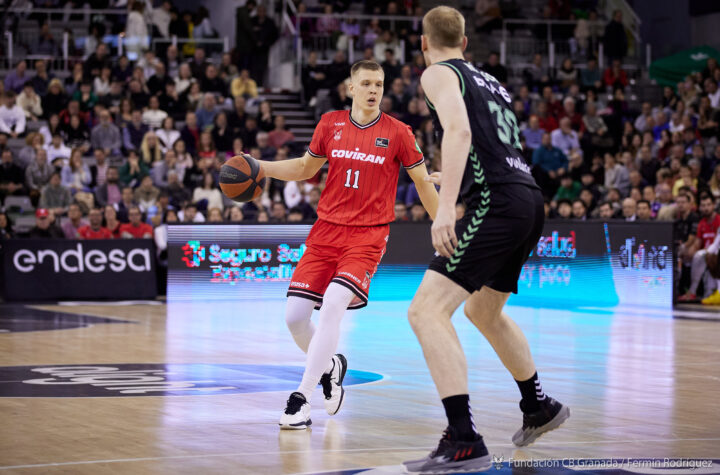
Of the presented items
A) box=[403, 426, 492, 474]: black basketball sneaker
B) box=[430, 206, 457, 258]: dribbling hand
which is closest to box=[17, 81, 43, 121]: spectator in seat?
box=[430, 206, 457, 258]: dribbling hand

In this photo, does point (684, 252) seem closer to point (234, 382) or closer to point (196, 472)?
point (234, 382)

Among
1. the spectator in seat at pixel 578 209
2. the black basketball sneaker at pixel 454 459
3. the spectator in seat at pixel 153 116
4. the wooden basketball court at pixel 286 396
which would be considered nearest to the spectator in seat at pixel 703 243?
the spectator in seat at pixel 578 209

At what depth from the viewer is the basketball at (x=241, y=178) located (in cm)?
734

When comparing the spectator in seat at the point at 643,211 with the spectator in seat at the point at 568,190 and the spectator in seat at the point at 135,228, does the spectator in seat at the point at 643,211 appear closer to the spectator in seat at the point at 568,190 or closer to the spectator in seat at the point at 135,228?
the spectator in seat at the point at 568,190

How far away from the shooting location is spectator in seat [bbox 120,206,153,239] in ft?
60.5

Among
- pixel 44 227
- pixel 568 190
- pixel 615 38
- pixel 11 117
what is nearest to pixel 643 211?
pixel 568 190

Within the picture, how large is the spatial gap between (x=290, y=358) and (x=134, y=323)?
4.19 m

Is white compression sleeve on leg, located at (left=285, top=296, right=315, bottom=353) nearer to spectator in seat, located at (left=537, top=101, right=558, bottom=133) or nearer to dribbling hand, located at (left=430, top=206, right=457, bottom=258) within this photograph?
dribbling hand, located at (left=430, top=206, right=457, bottom=258)

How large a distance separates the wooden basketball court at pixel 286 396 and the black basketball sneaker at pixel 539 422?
69 millimetres

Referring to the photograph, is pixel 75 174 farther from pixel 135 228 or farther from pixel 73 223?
pixel 135 228

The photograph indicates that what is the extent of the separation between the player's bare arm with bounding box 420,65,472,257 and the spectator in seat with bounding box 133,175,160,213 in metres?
14.8

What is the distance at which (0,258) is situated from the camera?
57.6 ft

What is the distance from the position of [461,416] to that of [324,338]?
5.38ft

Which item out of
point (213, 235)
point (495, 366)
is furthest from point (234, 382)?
point (213, 235)
